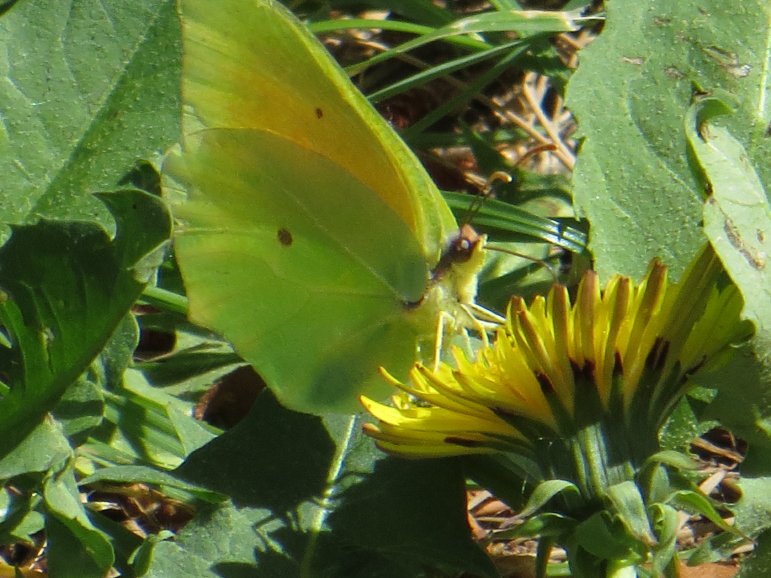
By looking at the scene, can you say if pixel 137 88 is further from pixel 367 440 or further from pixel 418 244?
pixel 367 440

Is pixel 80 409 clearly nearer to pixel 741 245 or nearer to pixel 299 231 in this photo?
pixel 299 231

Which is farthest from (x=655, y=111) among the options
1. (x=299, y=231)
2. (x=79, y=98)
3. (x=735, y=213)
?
(x=79, y=98)

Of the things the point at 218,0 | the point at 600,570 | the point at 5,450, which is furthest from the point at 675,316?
the point at 5,450

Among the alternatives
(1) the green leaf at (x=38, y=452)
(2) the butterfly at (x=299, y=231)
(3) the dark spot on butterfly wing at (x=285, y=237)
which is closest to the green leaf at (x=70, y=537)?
(1) the green leaf at (x=38, y=452)

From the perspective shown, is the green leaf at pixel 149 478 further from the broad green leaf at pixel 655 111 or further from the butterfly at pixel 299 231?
the broad green leaf at pixel 655 111

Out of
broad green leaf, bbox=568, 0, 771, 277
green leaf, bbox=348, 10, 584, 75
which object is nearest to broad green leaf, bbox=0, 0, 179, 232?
green leaf, bbox=348, 10, 584, 75

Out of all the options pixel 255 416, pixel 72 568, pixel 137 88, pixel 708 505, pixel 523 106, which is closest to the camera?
pixel 708 505
